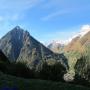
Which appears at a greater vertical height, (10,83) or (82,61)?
(82,61)

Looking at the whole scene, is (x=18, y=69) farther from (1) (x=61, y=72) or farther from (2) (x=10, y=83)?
(2) (x=10, y=83)

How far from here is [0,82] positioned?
73.4ft

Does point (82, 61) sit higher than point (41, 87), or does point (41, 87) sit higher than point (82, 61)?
point (82, 61)

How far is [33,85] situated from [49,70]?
93.5ft

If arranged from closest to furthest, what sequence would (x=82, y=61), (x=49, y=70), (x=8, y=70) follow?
(x=8, y=70) < (x=49, y=70) < (x=82, y=61)

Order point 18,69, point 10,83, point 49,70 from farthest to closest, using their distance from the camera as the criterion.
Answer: point 49,70 → point 18,69 → point 10,83

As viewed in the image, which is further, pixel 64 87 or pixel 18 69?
pixel 18 69

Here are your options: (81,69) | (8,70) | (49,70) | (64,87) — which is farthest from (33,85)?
(81,69)

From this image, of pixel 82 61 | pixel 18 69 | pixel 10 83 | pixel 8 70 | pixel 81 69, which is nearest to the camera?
pixel 10 83

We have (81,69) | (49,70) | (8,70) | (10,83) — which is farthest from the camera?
(81,69)

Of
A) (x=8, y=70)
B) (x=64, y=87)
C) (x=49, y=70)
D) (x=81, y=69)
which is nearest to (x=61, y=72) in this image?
(x=49, y=70)

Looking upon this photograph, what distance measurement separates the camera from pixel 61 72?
2058 inches

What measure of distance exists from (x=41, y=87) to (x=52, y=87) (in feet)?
3.13

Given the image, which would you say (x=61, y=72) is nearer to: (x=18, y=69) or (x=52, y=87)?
(x=18, y=69)
